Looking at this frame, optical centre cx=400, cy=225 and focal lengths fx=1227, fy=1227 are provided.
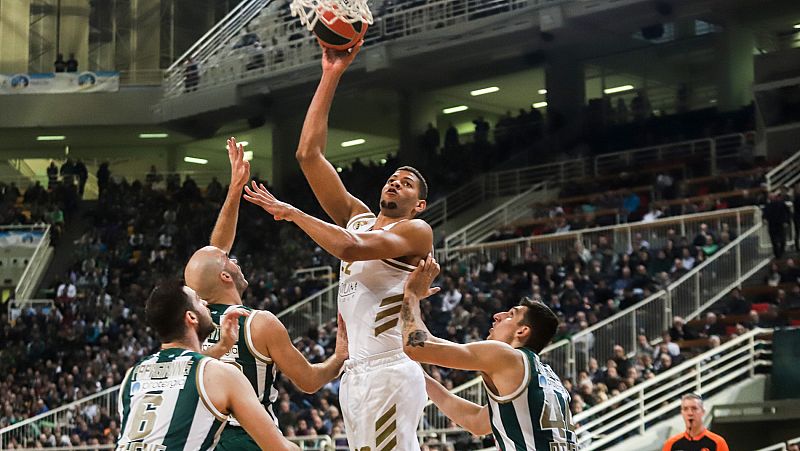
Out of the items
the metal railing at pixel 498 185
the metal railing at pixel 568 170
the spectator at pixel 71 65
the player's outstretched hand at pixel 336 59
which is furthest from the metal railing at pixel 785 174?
the spectator at pixel 71 65

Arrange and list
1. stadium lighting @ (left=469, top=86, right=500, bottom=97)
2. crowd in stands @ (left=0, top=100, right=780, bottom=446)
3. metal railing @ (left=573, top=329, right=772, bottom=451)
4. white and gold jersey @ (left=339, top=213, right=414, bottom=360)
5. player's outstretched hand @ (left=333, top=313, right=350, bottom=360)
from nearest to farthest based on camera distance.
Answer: white and gold jersey @ (left=339, top=213, right=414, bottom=360) < player's outstretched hand @ (left=333, top=313, right=350, bottom=360) < metal railing @ (left=573, top=329, right=772, bottom=451) < crowd in stands @ (left=0, top=100, right=780, bottom=446) < stadium lighting @ (left=469, top=86, right=500, bottom=97)

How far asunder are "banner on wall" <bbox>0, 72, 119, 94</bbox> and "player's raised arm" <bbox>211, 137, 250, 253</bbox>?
29.4 meters

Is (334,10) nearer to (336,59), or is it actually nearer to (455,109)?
(336,59)

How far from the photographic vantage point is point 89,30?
127 ft

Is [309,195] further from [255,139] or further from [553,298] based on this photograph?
[553,298]

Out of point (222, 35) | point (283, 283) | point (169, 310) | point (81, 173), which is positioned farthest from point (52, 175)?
point (169, 310)

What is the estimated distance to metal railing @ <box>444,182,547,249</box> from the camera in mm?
28766

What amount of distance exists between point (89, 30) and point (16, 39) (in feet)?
7.31

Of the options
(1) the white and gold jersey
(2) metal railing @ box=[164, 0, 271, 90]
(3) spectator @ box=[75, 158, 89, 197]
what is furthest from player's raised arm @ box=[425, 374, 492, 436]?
(3) spectator @ box=[75, 158, 89, 197]

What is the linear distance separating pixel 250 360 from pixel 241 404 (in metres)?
1.35

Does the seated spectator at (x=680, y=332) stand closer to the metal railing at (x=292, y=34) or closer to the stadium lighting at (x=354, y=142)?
the metal railing at (x=292, y=34)

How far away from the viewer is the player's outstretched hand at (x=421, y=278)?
6.21 m

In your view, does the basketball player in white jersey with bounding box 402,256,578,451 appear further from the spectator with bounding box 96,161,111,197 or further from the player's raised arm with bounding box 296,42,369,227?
the spectator with bounding box 96,161,111,197

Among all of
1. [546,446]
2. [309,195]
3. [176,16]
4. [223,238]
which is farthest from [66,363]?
[546,446]
